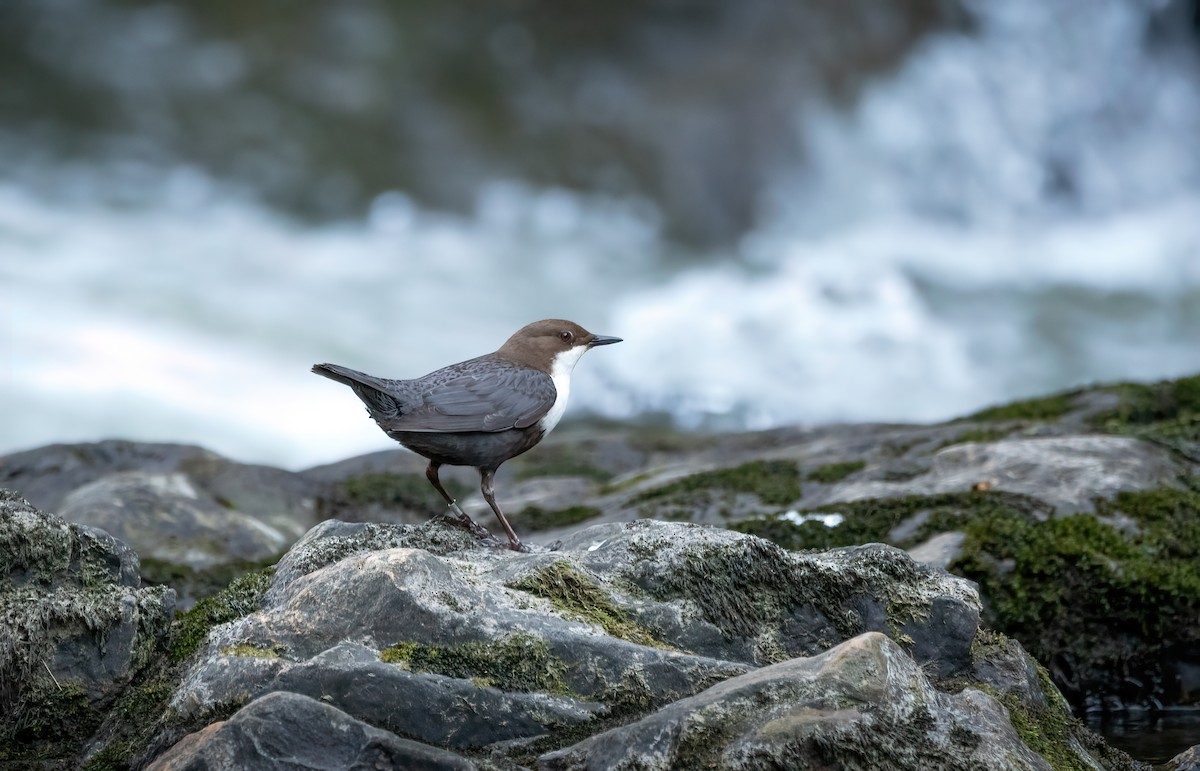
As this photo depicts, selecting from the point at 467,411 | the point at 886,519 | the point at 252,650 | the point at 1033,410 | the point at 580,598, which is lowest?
the point at 252,650

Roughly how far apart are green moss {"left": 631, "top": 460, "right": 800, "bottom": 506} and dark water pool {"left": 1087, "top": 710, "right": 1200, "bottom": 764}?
7.93ft


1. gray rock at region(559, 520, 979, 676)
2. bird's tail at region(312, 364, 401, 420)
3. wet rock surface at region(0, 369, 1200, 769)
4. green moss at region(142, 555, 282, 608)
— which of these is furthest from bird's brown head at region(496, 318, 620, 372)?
green moss at region(142, 555, 282, 608)

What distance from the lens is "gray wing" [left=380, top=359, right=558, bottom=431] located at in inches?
193

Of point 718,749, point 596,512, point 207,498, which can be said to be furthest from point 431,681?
point 207,498

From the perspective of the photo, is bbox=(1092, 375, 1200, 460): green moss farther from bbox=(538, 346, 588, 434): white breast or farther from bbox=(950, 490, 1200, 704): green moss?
bbox=(538, 346, 588, 434): white breast

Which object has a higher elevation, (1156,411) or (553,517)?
(1156,411)

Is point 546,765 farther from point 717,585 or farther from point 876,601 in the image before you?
point 876,601

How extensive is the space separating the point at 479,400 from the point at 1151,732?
3.44 metres

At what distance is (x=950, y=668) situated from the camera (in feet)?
12.4

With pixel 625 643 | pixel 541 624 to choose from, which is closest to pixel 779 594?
pixel 625 643

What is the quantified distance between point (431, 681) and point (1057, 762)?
1.87 meters

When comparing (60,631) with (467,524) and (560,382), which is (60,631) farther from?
Result: (560,382)

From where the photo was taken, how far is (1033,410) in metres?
9.40

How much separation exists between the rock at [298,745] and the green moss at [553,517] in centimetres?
471
